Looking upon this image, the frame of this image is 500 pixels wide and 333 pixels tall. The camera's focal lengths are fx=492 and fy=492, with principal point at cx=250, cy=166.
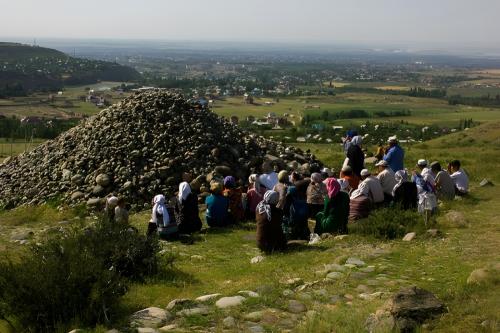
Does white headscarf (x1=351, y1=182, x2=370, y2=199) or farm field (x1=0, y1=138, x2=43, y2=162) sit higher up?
white headscarf (x1=351, y1=182, x2=370, y2=199)

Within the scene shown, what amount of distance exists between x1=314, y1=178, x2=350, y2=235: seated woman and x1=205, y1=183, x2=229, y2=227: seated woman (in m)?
2.69

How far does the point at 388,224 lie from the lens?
9.94 meters

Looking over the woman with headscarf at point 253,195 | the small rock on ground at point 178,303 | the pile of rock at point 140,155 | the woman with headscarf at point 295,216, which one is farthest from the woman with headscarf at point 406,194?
the small rock on ground at point 178,303

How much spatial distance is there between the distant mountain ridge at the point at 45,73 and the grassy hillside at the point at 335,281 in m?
123

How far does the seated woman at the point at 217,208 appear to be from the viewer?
11.8 meters

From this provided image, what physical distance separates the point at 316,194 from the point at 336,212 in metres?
1.36

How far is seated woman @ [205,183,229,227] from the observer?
11828mm

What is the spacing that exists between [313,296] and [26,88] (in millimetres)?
146507

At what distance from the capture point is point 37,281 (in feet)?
20.0

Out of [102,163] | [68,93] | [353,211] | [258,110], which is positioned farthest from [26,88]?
[353,211]

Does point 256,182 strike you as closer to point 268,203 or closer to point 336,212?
point 336,212

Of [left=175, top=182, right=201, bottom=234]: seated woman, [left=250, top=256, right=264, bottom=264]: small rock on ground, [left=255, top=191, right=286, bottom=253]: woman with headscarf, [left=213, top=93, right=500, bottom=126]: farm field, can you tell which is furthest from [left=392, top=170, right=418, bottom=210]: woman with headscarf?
[left=213, top=93, right=500, bottom=126]: farm field

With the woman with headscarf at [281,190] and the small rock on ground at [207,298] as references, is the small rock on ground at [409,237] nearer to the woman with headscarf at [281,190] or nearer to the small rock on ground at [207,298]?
the woman with headscarf at [281,190]

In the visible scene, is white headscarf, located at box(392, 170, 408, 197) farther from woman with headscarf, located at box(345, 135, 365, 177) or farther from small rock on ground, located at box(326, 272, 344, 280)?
small rock on ground, located at box(326, 272, 344, 280)
